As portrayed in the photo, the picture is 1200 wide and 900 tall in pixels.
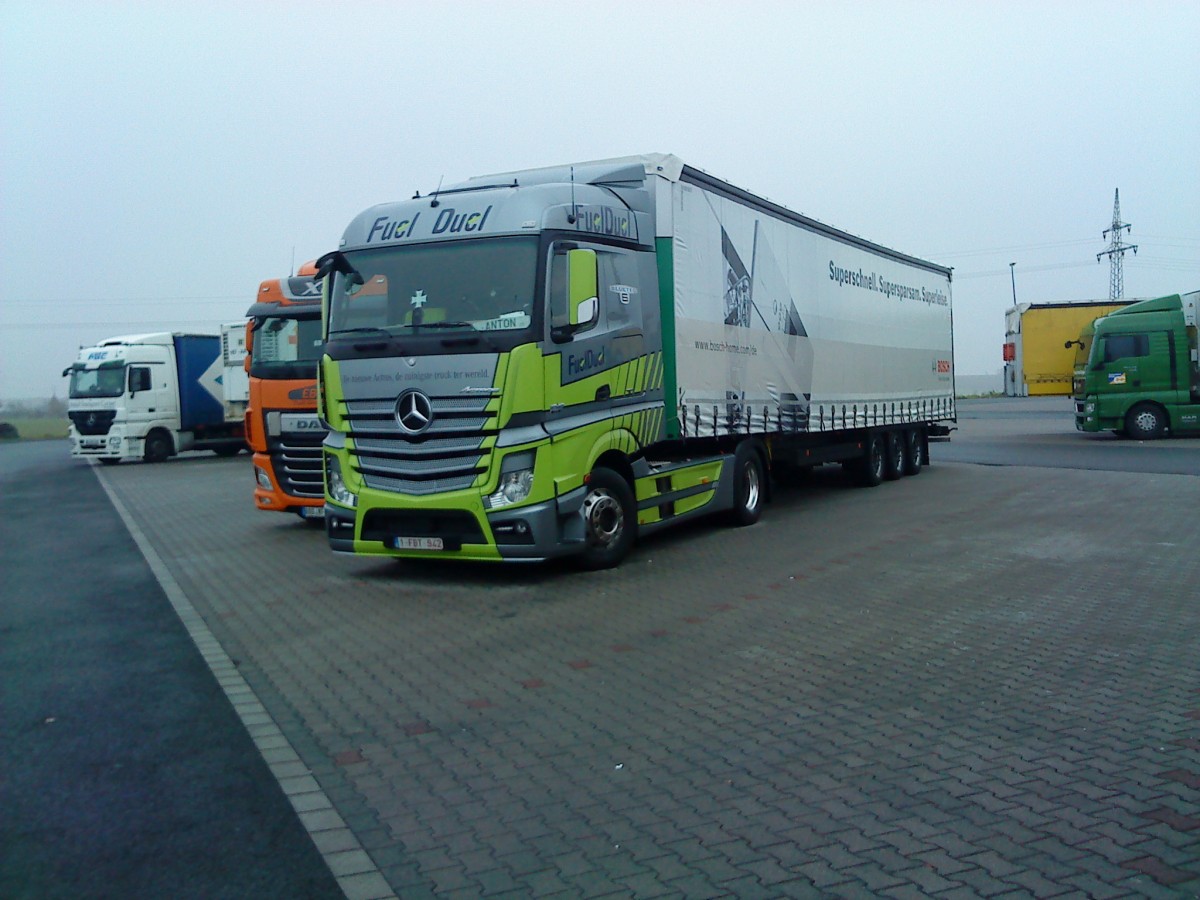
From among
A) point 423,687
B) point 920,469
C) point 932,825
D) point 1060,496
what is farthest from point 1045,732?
point 920,469

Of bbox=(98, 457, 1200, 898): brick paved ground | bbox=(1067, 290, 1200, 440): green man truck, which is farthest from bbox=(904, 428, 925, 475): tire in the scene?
bbox=(1067, 290, 1200, 440): green man truck

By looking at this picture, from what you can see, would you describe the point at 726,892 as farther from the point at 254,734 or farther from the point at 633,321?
the point at 633,321

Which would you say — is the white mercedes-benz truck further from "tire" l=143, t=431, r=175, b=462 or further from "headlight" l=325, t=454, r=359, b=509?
"headlight" l=325, t=454, r=359, b=509

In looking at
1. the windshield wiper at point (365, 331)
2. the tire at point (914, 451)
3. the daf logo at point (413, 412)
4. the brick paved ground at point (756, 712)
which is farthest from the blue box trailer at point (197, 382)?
the daf logo at point (413, 412)

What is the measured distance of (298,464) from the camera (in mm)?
13383

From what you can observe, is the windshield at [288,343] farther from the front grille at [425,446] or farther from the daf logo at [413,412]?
the daf logo at [413,412]

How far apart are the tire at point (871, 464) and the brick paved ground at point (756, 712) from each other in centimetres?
622

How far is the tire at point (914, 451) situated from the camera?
1997 centimetres

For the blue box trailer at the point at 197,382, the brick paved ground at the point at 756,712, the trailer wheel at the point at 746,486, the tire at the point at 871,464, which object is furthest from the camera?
the blue box trailer at the point at 197,382

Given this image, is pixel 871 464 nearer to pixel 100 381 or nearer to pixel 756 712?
pixel 756 712

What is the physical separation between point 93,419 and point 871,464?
70.6 feet

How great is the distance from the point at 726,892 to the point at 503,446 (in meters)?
5.76

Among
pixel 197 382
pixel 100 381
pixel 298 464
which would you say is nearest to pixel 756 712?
pixel 298 464

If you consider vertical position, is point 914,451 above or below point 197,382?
below
